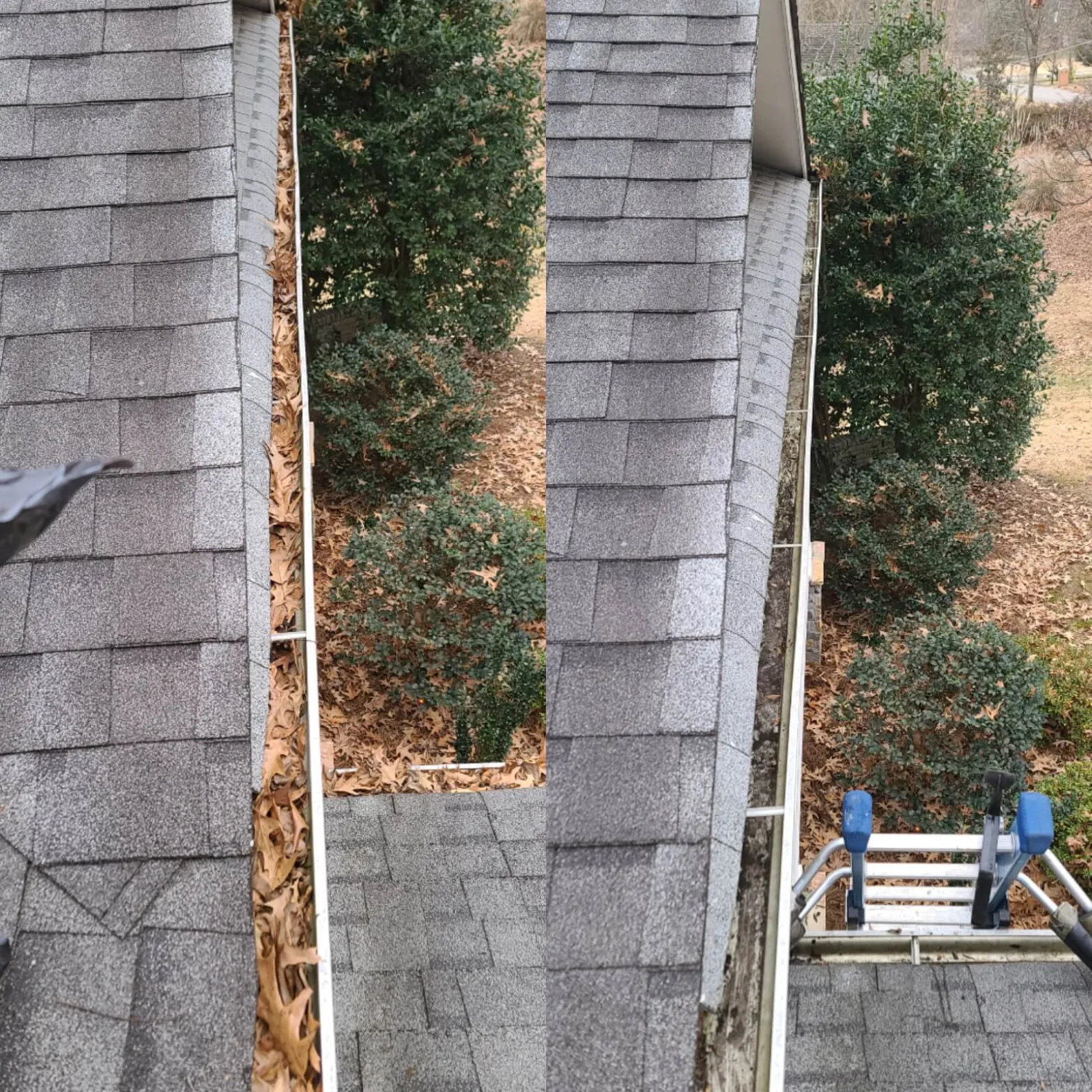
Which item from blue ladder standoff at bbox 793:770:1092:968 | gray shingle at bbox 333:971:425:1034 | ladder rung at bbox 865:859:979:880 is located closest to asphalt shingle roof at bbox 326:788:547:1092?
gray shingle at bbox 333:971:425:1034

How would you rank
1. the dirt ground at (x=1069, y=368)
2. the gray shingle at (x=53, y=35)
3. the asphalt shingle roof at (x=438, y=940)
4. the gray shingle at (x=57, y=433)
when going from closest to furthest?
the gray shingle at (x=57, y=433) → the gray shingle at (x=53, y=35) → the asphalt shingle roof at (x=438, y=940) → the dirt ground at (x=1069, y=368)

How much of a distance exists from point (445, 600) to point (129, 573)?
16.6 ft

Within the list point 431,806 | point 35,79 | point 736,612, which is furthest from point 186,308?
point 431,806

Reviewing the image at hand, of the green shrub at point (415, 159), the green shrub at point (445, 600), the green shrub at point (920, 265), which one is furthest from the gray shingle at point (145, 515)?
the green shrub at point (415, 159)

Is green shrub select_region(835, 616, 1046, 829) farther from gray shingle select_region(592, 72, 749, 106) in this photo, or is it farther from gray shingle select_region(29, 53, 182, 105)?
gray shingle select_region(29, 53, 182, 105)

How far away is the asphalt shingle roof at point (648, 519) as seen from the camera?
218 centimetres

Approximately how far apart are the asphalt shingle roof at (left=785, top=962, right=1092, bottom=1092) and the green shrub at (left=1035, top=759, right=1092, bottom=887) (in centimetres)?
178

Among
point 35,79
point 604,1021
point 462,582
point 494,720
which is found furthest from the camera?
point 462,582

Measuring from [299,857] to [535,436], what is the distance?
9.63 metres

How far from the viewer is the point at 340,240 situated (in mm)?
11125

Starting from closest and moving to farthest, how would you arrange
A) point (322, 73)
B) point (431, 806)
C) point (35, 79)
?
point (35, 79)
point (431, 806)
point (322, 73)

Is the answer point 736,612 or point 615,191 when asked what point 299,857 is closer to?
point 736,612

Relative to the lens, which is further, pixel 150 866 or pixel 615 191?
pixel 615 191

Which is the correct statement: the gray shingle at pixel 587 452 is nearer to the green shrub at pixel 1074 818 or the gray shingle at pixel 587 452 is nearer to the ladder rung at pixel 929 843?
the ladder rung at pixel 929 843
